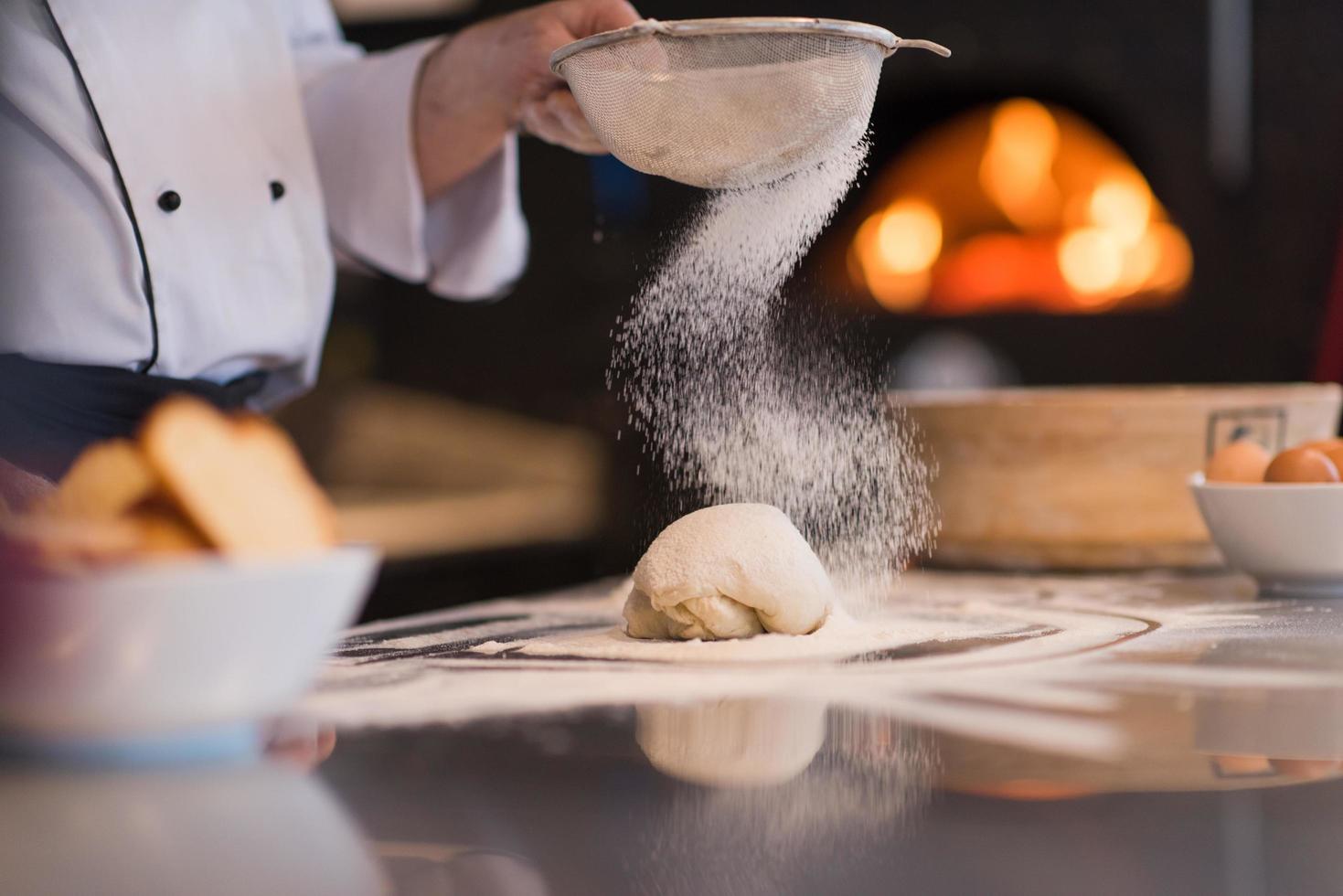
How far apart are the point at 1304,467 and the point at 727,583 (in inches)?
19.2

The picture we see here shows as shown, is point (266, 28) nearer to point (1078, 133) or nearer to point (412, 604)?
point (412, 604)

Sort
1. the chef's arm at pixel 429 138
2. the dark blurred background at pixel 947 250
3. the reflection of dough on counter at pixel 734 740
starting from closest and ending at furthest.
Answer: the reflection of dough on counter at pixel 734 740 < the chef's arm at pixel 429 138 < the dark blurred background at pixel 947 250

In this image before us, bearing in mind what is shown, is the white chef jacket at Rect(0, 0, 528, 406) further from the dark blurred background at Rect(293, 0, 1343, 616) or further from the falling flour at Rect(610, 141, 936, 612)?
the dark blurred background at Rect(293, 0, 1343, 616)

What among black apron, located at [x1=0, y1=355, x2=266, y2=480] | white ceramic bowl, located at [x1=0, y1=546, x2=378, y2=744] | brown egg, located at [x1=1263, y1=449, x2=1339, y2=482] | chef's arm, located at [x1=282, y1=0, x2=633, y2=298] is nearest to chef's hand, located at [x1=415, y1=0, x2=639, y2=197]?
chef's arm, located at [x1=282, y1=0, x2=633, y2=298]

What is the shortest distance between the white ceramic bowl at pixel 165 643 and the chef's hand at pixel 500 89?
0.71 meters

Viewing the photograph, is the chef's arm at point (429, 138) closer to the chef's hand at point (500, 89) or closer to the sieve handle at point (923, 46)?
the chef's hand at point (500, 89)

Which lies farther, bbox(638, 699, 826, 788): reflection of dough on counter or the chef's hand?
the chef's hand

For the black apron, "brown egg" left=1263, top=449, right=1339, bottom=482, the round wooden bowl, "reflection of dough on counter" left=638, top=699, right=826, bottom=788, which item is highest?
the black apron

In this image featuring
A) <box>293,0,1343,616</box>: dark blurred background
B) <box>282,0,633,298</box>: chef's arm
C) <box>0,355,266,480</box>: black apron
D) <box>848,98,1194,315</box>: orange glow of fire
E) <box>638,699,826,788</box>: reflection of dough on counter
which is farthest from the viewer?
<box>848,98,1194,315</box>: orange glow of fire

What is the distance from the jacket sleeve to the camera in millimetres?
1286

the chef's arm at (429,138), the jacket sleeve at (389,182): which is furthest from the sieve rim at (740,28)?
the jacket sleeve at (389,182)

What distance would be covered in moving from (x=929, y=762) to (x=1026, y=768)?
38 millimetres

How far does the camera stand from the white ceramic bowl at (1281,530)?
1008mm

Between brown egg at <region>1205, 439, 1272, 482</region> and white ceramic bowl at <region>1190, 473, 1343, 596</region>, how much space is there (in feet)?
0.10
